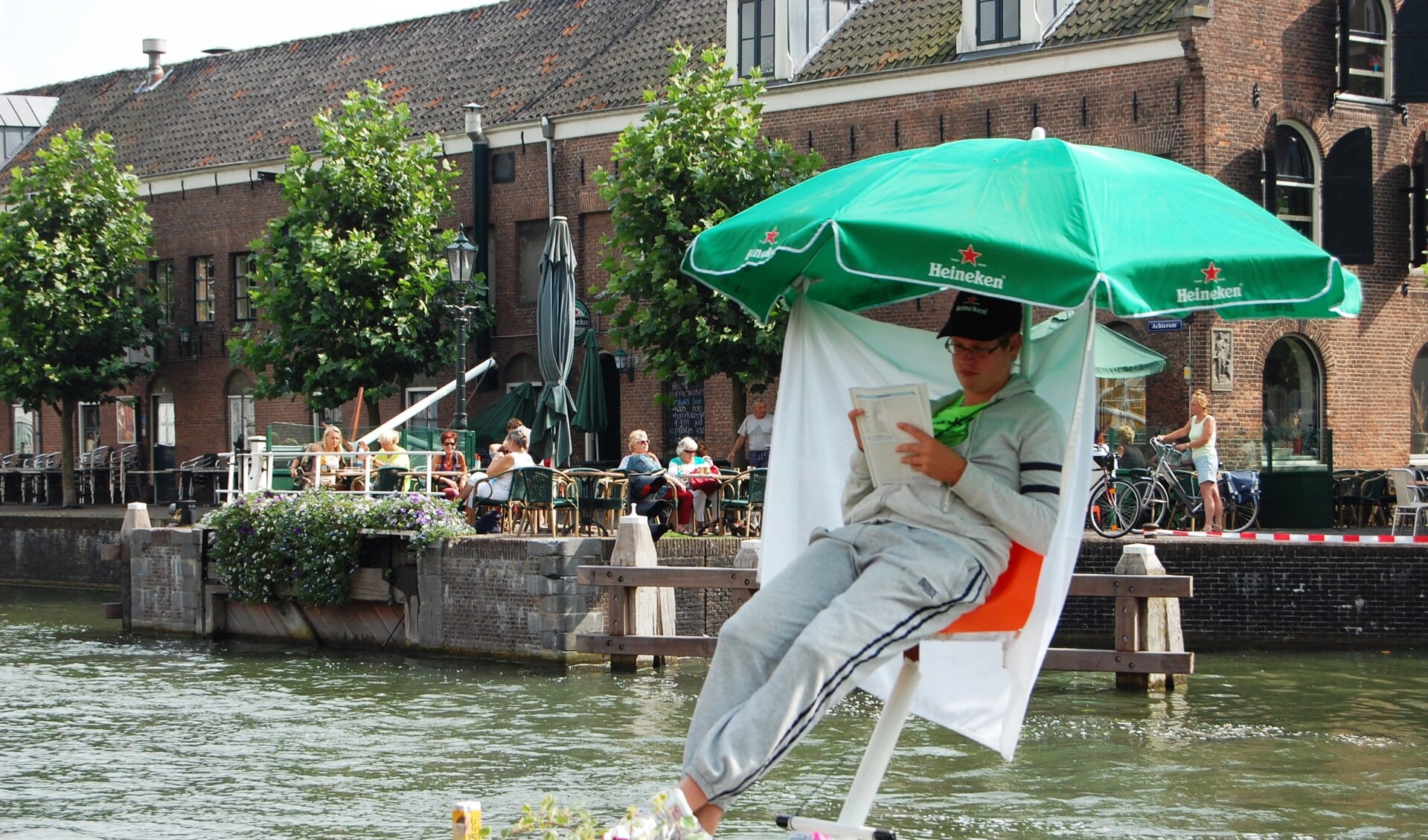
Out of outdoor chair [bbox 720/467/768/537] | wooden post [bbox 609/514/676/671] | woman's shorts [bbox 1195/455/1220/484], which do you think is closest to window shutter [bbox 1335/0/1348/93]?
woman's shorts [bbox 1195/455/1220/484]

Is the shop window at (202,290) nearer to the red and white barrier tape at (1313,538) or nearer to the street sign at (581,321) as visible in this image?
the street sign at (581,321)

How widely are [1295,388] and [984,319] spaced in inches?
720

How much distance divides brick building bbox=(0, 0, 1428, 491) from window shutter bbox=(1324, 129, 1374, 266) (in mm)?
27

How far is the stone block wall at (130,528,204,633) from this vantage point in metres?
19.0

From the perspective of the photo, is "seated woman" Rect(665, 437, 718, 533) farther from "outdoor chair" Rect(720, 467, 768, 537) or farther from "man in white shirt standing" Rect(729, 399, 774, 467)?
"man in white shirt standing" Rect(729, 399, 774, 467)

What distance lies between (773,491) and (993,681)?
3.05ft

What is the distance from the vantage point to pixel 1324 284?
18.1ft

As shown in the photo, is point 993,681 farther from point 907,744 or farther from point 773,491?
point 907,744

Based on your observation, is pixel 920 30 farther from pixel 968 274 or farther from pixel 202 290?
pixel 968 274

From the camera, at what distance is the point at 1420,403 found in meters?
23.7

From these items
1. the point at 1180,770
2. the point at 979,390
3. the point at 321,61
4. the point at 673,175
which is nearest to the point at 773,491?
the point at 979,390

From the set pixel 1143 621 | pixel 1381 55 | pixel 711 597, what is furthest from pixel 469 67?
pixel 1143 621

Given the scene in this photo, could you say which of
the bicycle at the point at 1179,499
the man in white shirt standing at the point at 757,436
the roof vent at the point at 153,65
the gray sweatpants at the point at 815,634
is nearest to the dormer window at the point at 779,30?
the man in white shirt standing at the point at 757,436

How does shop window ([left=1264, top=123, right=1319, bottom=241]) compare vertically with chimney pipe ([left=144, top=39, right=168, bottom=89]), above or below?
below
